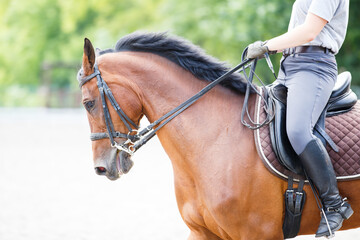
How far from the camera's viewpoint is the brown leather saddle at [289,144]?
338cm

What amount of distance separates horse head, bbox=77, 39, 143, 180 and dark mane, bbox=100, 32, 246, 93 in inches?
11.4

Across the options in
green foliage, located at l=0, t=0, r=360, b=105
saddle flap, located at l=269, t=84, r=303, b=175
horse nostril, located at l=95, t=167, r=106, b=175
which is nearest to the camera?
saddle flap, located at l=269, t=84, r=303, b=175

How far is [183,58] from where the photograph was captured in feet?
12.2

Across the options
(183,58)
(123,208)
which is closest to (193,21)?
(123,208)

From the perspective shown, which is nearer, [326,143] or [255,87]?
[326,143]

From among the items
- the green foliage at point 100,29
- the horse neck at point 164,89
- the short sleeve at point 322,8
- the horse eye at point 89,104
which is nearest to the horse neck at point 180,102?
the horse neck at point 164,89

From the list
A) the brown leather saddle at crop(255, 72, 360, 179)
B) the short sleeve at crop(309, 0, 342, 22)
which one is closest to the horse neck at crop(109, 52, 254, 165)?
the brown leather saddle at crop(255, 72, 360, 179)

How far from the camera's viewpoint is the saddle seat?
133 inches

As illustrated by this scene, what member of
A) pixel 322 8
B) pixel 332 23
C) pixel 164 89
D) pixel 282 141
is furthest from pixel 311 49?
pixel 164 89

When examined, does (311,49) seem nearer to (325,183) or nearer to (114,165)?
(325,183)

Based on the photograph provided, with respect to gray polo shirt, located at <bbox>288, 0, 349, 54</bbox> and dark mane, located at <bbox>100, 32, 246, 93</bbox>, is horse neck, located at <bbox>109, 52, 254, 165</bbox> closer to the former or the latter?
dark mane, located at <bbox>100, 32, 246, 93</bbox>

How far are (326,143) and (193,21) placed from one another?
21876 mm

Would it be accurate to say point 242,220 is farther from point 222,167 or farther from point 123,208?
point 123,208

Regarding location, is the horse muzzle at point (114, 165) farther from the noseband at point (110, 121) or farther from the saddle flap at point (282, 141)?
the saddle flap at point (282, 141)
